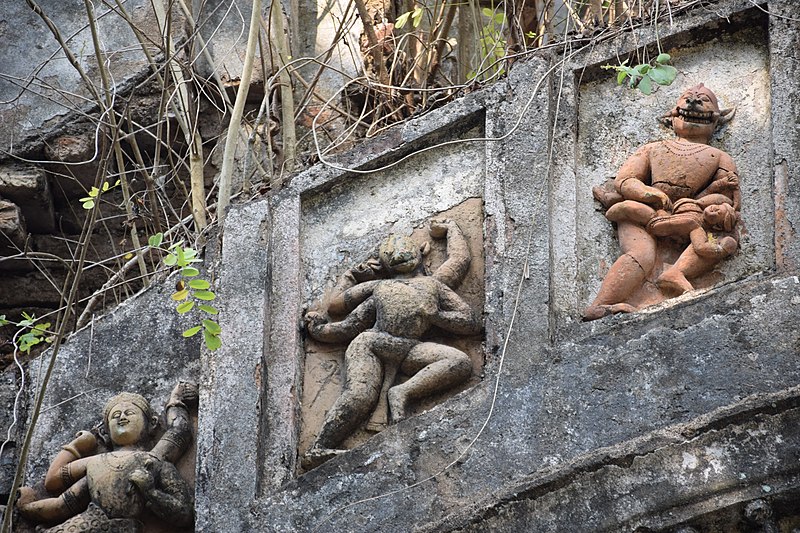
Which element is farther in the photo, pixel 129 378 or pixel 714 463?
pixel 129 378

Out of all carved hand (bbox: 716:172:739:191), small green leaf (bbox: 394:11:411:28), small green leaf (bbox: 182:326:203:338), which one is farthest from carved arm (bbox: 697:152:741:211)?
small green leaf (bbox: 394:11:411:28)

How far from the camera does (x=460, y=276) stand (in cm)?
610

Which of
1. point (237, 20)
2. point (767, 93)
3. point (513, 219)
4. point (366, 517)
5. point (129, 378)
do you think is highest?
point (237, 20)

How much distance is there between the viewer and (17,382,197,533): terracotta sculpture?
6000 millimetres

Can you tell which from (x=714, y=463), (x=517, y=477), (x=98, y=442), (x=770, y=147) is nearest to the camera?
(x=714, y=463)

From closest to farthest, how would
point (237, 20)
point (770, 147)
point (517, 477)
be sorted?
point (517, 477)
point (770, 147)
point (237, 20)

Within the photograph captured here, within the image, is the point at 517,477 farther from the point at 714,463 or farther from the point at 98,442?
the point at 98,442

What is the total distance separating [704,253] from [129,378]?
8.69ft

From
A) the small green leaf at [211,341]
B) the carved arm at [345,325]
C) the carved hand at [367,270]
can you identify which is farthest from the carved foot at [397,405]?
the small green leaf at [211,341]

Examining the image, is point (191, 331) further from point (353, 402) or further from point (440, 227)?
point (440, 227)

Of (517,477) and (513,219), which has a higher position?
(513,219)

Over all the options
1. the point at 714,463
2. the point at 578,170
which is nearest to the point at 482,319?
the point at 578,170

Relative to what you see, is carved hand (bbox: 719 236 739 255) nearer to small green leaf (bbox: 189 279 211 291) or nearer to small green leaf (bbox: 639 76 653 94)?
small green leaf (bbox: 639 76 653 94)

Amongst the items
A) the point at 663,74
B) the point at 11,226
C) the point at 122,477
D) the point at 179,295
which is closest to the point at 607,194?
the point at 663,74
